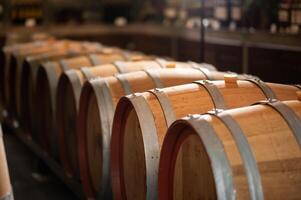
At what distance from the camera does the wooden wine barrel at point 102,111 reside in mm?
3451

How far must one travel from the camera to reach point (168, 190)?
2590mm

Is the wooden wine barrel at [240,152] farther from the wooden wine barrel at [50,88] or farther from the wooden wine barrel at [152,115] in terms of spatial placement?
the wooden wine barrel at [50,88]

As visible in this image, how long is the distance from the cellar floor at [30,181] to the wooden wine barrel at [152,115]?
1925 millimetres

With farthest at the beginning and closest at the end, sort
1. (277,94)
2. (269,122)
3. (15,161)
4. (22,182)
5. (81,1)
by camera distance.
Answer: (81,1)
(15,161)
(22,182)
(277,94)
(269,122)

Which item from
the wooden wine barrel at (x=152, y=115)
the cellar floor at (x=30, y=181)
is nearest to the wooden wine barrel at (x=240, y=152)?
the wooden wine barrel at (x=152, y=115)

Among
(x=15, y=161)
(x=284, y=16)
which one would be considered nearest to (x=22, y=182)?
(x=15, y=161)

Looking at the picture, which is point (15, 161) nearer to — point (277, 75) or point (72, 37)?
point (277, 75)

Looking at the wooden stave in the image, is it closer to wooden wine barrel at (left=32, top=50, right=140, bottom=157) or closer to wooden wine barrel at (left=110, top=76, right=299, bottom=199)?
wooden wine barrel at (left=32, top=50, right=140, bottom=157)

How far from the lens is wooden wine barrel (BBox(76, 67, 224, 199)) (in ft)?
11.3

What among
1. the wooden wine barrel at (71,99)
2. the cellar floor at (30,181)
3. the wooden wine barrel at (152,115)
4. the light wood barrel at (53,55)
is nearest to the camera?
the wooden wine barrel at (152,115)

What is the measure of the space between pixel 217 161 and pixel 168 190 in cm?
55

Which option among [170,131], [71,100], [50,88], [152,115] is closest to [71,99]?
[71,100]

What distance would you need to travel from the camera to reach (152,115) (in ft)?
9.35

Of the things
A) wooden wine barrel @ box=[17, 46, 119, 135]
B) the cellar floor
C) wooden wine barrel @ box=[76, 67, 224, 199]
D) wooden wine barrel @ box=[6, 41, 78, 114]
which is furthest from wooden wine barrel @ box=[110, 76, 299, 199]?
wooden wine barrel @ box=[6, 41, 78, 114]
